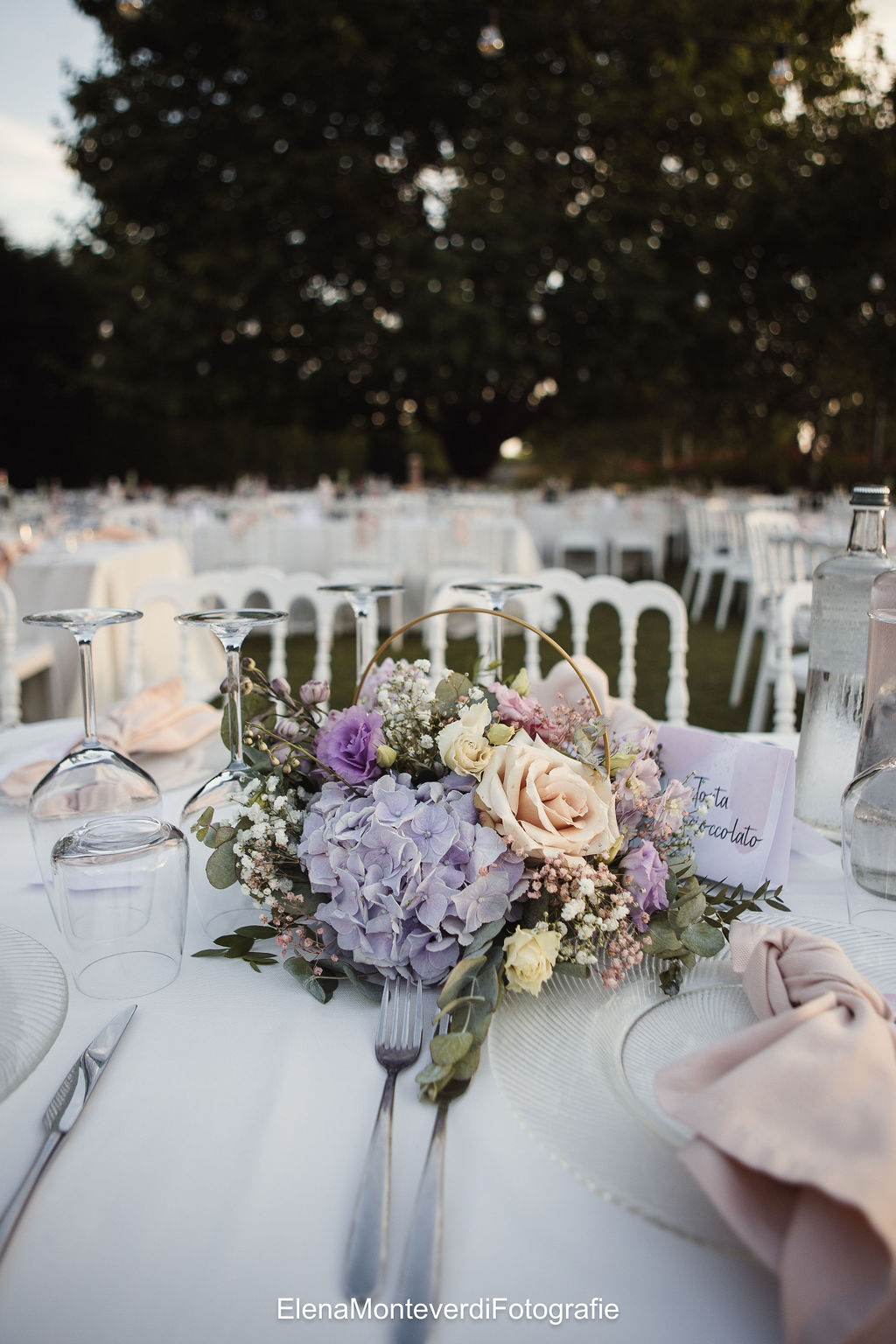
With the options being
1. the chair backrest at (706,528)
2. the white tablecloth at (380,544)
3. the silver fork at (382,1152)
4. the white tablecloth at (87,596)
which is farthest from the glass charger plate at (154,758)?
the chair backrest at (706,528)

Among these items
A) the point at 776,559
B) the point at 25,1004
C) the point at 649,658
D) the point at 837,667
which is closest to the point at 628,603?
the point at 837,667

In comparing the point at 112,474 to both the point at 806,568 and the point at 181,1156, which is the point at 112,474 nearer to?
the point at 806,568

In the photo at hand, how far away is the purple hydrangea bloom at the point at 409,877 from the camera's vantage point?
692 millimetres

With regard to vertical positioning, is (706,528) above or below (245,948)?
above

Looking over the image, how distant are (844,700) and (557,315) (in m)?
11.9

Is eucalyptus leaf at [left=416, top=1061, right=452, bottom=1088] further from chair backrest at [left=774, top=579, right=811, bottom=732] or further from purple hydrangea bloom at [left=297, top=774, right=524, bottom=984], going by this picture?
chair backrest at [left=774, top=579, right=811, bottom=732]

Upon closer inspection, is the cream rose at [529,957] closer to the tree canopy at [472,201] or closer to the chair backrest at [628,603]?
the chair backrest at [628,603]

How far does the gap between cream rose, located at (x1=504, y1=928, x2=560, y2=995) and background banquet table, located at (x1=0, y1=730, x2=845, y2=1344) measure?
8cm

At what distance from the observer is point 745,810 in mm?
947

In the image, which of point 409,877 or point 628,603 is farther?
point 628,603

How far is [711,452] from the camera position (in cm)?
1972

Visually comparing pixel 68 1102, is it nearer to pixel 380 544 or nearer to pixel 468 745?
pixel 468 745

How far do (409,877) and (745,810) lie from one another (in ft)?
1.44

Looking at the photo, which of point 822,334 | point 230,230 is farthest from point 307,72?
point 822,334
